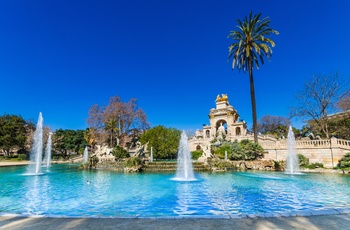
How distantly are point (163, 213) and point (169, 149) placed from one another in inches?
1226

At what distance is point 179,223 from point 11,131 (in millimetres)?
53915

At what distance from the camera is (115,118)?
46.1 m

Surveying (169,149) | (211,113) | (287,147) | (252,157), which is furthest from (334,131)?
(211,113)

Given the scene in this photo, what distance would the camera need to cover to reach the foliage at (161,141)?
37906mm

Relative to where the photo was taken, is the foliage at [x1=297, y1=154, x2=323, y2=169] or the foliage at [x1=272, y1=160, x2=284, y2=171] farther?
the foliage at [x1=272, y1=160, x2=284, y2=171]

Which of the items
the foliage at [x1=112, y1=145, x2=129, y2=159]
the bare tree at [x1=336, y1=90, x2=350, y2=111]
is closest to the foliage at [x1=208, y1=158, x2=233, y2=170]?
the foliage at [x1=112, y1=145, x2=129, y2=159]

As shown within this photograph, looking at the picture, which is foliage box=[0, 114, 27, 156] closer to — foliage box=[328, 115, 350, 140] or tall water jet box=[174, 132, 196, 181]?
tall water jet box=[174, 132, 196, 181]

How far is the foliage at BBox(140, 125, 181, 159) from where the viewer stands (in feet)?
124

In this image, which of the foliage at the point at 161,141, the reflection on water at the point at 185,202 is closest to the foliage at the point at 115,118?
the foliage at the point at 161,141

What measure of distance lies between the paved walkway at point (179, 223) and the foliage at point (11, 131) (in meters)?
49.4

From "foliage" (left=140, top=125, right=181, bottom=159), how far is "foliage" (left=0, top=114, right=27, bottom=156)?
95.4ft

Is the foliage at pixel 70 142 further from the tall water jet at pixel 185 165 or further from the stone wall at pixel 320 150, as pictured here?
the stone wall at pixel 320 150

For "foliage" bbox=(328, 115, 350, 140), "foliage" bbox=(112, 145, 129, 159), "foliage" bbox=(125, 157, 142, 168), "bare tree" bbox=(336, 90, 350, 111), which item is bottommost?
"foliage" bbox=(125, 157, 142, 168)

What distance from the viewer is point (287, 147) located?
25.3m
